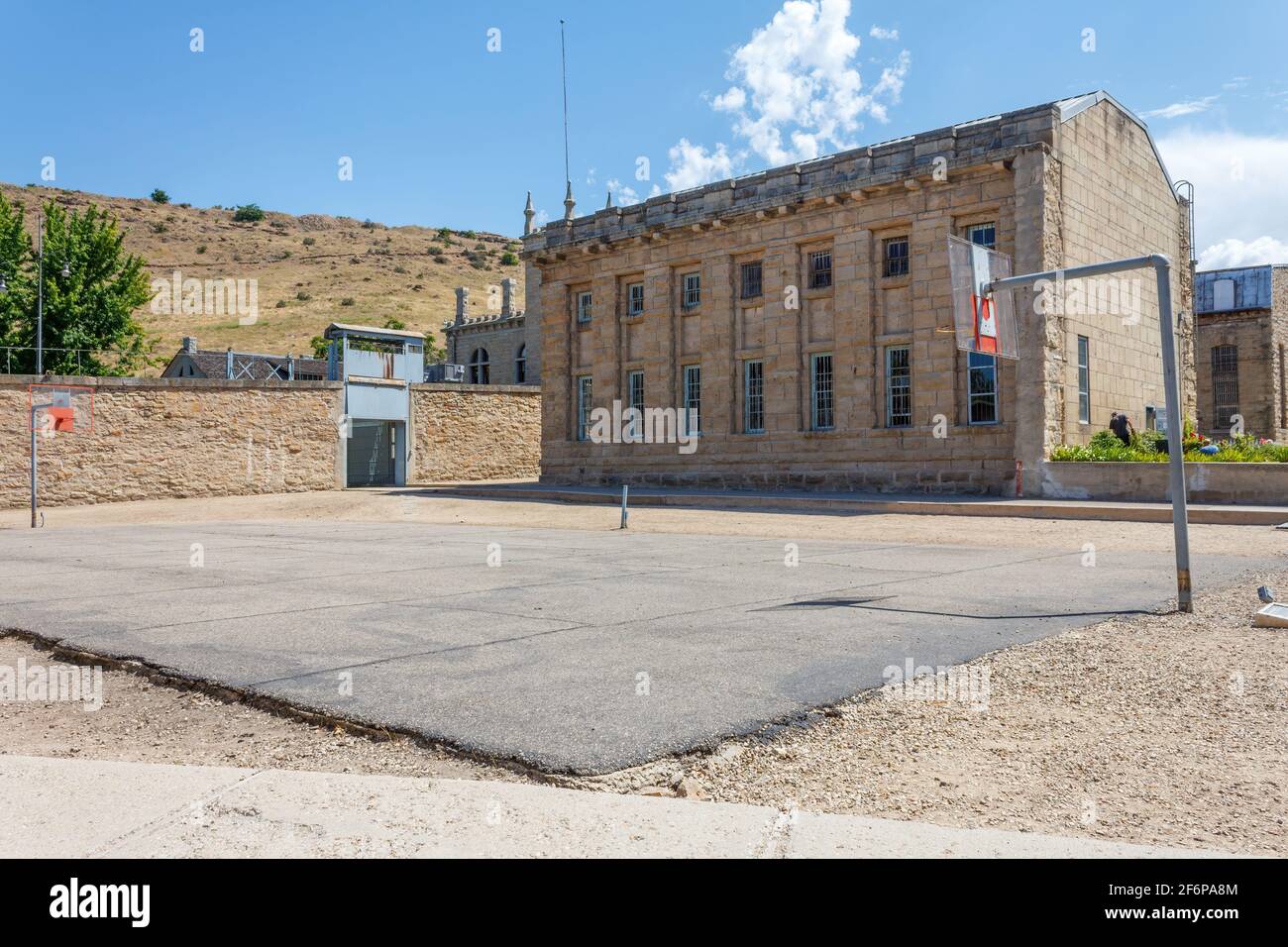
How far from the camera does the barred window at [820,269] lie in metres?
28.9

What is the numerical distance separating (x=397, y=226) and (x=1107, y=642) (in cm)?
12858

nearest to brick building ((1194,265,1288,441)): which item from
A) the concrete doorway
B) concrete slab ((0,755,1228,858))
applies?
the concrete doorway

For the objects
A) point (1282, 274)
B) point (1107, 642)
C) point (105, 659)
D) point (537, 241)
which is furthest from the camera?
point (1282, 274)

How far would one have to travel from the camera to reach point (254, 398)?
32.5 meters

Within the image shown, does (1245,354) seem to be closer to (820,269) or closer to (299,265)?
(820,269)

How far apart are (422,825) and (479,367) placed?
57.3m

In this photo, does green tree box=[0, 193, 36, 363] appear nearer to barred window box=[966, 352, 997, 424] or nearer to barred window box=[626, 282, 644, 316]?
barred window box=[626, 282, 644, 316]

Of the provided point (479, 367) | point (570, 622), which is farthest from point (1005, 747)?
point (479, 367)

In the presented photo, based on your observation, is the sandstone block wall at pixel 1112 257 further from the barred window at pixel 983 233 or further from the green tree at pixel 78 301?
the green tree at pixel 78 301

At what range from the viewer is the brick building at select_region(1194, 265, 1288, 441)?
150 feet

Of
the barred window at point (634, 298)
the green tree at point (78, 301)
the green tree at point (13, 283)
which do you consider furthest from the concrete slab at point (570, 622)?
the green tree at point (78, 301)

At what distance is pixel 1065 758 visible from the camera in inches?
164
